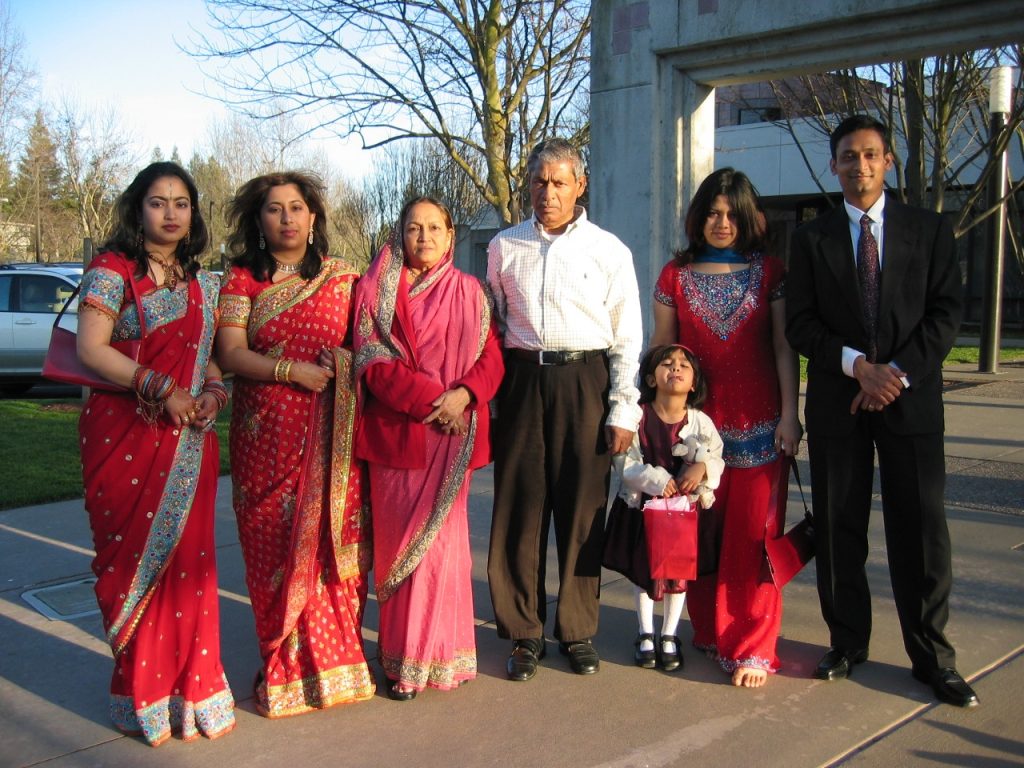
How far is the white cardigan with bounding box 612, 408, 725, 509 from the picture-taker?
3.53 m

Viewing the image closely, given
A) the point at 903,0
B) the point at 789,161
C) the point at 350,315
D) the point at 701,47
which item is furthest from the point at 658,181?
the point at 789,161

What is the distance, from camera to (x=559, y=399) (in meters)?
3.54

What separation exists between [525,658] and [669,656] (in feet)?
1.77

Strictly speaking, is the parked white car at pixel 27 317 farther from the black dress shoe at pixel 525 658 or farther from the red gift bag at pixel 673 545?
the red gift bag at pixel 673 545

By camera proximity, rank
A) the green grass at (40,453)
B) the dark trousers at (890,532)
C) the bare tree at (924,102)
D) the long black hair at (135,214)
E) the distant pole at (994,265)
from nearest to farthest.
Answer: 1. the long black hair at (135,214)
2. the dark trousers at (890,532)
3. the green grass at (40,453)
4. the bare tree at (924,102)
5. the distant pole at (994,265)

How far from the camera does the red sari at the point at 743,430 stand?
3.55 meters

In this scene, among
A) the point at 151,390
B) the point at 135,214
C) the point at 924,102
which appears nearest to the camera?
the point at 151,390

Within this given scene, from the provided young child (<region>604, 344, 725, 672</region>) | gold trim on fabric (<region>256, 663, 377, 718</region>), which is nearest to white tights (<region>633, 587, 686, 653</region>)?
young child (<region>604, 344, 725, 672</region>)

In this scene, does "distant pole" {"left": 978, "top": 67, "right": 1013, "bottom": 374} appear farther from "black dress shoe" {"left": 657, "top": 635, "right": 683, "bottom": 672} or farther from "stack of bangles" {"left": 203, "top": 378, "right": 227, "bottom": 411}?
"stack of bangles" {"left": 203, "top": 378, "right": 227, "bottom": 411}

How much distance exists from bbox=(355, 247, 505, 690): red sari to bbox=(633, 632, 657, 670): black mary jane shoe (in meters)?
0.64

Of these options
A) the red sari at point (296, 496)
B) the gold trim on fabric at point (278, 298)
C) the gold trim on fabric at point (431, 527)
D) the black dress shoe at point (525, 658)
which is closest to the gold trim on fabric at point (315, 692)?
the red sari at point (296, 496)

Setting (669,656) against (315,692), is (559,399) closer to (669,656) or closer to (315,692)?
(669,656)

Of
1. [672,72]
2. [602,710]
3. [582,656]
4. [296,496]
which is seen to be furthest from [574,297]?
[672,72]

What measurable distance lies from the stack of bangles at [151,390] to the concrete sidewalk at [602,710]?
1055mm
